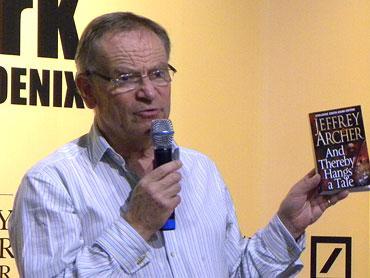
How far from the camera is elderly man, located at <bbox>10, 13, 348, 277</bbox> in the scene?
162 cm

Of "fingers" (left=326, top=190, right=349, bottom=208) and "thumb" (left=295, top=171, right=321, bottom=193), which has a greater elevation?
"thumb" (left=295, top=171, right=321, bottom=193)

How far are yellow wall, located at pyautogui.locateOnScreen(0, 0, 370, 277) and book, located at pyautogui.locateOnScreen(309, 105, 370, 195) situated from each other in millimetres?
1435

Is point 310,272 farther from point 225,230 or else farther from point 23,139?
point 225,230

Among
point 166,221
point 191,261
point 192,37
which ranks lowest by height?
point 191,261

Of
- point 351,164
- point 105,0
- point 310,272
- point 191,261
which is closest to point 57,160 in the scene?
point 191,261

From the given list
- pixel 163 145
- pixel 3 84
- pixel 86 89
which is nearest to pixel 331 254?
pixel 3 84

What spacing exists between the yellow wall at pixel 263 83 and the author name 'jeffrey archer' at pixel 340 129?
144cm

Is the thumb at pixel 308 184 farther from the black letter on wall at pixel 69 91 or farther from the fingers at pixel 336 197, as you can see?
the black letter on wall at pixel 69 91

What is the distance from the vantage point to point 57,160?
1800mm

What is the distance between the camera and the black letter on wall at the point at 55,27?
3062 millimetres

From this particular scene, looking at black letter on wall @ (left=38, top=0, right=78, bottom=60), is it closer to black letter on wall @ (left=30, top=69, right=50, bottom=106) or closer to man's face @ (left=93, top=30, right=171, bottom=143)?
black letter on wall @ (left=30, top=69, right=50, bottom=106)

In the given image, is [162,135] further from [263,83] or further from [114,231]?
[263,83]

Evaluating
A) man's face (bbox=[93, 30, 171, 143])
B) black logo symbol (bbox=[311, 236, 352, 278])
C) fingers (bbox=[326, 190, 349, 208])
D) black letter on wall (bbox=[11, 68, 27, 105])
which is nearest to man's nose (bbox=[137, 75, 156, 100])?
man's face (bbox=[93, 30, 171, 143])

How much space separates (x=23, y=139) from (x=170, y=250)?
1.36 metres
